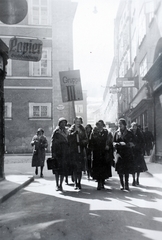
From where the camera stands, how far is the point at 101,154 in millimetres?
9312

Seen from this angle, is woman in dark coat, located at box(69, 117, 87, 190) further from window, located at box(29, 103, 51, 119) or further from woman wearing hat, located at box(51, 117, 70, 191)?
window, located at box(29, 103, 51, 119)


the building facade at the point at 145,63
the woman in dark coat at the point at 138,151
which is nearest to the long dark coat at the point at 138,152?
the woman in dark coat at the point at 138,151

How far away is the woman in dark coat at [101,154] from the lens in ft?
30.2

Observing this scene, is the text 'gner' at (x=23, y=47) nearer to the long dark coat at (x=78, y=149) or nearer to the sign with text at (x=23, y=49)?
the sign with text at (x=23, y=49)

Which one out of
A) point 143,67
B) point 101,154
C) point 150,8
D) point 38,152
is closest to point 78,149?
point 101,154

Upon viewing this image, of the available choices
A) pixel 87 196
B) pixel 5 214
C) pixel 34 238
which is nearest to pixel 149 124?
pixel 87 196

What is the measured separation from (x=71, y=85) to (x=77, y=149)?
1.72 meters

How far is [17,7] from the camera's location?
9.12 m

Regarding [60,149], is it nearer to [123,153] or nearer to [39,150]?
[123,153]

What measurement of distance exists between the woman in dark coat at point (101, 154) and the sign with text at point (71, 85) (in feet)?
3.35

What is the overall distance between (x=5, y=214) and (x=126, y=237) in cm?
251

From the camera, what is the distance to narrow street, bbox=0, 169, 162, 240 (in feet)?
16.1

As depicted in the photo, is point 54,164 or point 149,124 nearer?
point 54,164

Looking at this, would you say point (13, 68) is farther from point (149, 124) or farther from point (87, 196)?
point (87, 196)
